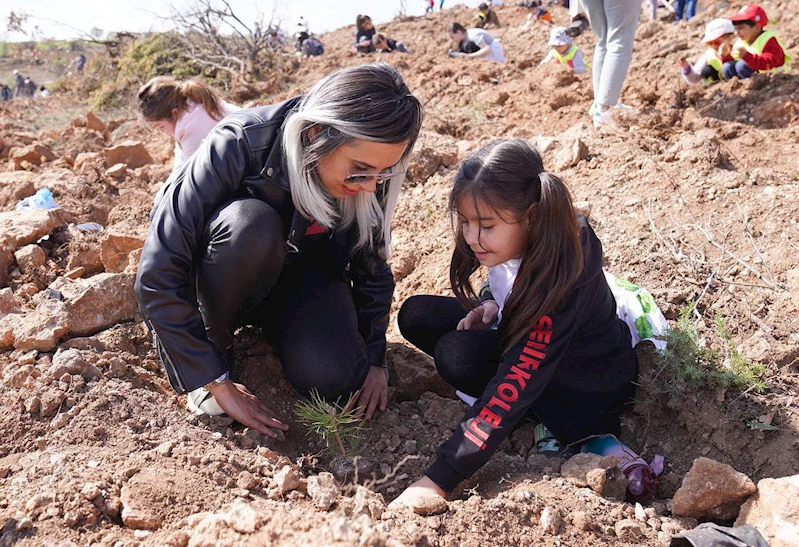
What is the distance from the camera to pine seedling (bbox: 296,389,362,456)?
78.4 inches

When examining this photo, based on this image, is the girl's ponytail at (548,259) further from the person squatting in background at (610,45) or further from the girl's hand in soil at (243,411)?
the person squatting in background at (610,45)

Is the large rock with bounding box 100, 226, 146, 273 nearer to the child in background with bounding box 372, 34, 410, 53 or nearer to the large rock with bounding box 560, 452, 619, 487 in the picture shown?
the large rock with bounding box 560, 452, 619, 487

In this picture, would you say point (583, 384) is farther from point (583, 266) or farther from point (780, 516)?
point (780, 516)

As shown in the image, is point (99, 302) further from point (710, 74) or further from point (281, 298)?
point (710, 74)

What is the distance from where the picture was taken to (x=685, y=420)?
224 centimetres

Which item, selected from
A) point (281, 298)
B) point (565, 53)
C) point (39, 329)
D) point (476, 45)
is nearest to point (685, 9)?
point (476, 45)

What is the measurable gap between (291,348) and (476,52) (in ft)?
22.5

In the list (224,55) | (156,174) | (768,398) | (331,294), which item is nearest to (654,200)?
(768,398)

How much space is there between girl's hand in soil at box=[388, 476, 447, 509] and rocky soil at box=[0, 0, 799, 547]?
47 millimetres

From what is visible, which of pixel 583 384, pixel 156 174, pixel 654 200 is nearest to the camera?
pixel 583 384

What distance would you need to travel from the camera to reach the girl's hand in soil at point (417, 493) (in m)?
1.65

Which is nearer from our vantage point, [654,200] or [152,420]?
[152,420]

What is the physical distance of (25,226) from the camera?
3311 mm

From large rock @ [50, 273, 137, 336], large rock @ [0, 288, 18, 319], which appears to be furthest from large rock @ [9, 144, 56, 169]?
large rock @ [50, 273, 137, 336]
